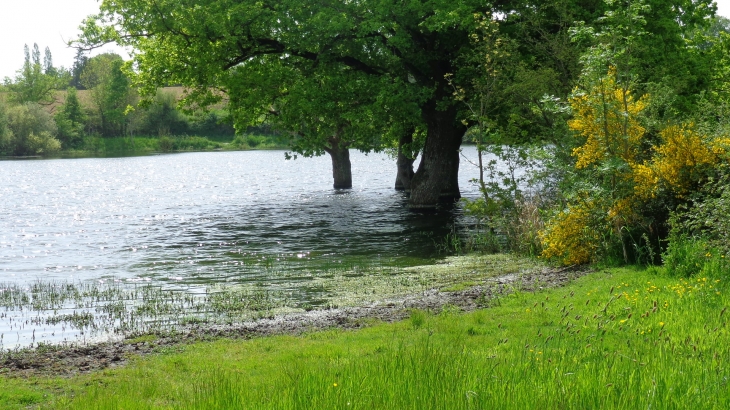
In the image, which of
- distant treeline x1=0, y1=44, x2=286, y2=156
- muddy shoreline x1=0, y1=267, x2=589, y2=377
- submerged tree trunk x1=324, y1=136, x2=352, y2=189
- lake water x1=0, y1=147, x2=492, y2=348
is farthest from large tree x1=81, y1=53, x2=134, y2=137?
muddy shoreline x1=0, y1=267, x2=589, y2=377

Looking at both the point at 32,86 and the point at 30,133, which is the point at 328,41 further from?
the point at 32,86

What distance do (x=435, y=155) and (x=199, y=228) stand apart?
10.8 metres

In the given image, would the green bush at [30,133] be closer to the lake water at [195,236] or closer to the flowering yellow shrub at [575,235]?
the lake water at [195,236]

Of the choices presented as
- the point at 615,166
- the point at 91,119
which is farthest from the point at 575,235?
the point at 91,119

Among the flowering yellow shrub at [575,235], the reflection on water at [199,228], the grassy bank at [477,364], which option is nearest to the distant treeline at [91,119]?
the reflection on water at [199,228]

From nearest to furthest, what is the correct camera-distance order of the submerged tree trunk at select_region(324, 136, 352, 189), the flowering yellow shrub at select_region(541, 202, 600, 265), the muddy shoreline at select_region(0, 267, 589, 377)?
the muddy shoreline at select_region(0, 267, 589, 377) < the flowering yellow shrub at select_region(541, 202, 600, 265) < the submerged tree trunk at select_region(324, 136, 352, 189)

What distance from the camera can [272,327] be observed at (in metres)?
11.8

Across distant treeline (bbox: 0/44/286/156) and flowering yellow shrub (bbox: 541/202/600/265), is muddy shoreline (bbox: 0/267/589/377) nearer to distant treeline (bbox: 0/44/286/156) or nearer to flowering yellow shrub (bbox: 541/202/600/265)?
flowering yellow shrub (bbox: 541/202/600/265)

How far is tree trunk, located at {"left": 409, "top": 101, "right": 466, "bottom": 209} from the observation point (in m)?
32.3

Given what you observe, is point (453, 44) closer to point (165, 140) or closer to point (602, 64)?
point (602, 64)

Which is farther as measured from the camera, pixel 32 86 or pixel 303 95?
pixel 32 86

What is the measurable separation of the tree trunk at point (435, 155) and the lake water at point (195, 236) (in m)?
1.16

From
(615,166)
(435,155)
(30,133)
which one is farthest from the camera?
(30,133)

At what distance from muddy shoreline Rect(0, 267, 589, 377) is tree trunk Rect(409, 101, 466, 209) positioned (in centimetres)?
1746
